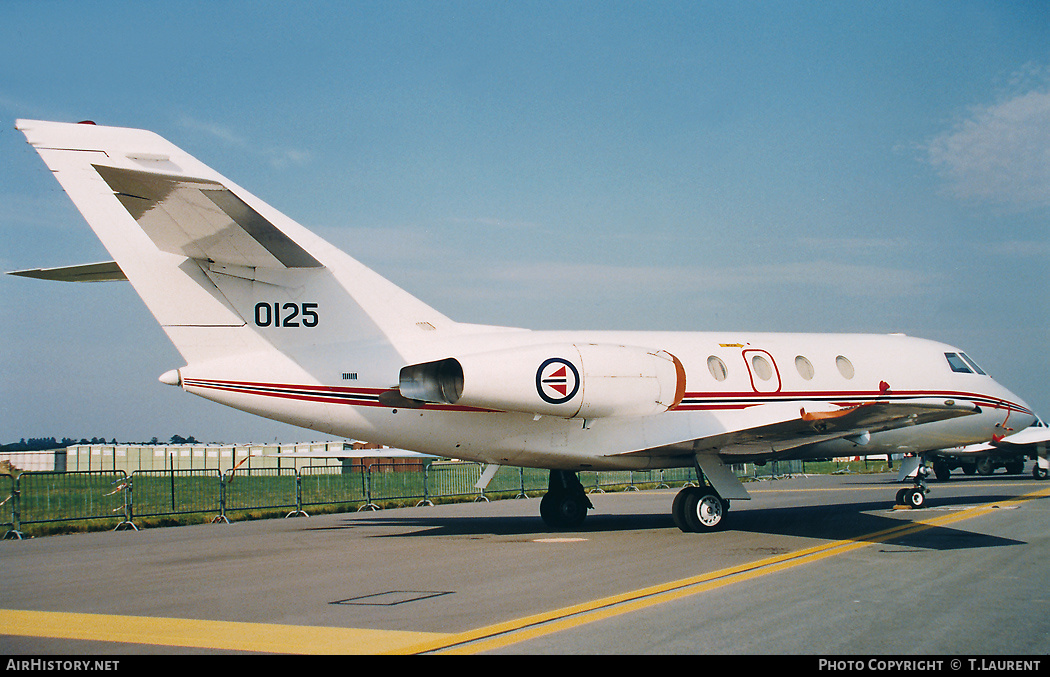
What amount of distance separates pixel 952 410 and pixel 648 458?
464cm

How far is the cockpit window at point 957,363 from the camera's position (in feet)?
57.7

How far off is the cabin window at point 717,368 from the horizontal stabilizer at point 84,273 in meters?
9.14

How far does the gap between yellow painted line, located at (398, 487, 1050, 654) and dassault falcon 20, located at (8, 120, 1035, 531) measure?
2.16 metres

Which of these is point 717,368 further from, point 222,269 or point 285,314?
point 222,269

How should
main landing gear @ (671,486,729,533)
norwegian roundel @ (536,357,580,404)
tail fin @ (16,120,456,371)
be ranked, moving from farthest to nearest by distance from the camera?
1. main landing gear @ (671,486,729,533)
2. norwegian roundel @ (536,357,580,404)
3. tail fin @ (16,120,456,371)

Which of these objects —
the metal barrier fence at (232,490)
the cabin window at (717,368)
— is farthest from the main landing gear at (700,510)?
the metal barrier fence at (232,490)

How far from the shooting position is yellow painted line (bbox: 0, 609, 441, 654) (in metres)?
5.89

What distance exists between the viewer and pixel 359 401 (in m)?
12.4

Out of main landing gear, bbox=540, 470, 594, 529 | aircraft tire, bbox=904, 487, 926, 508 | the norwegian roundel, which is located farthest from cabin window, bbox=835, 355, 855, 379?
the norwegian roundel

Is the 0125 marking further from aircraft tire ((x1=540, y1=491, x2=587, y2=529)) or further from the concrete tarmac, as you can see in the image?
aircraft tire ((x1=540, y1=491, x2=587, y2=529))

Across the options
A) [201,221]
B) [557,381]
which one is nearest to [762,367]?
[557,381]

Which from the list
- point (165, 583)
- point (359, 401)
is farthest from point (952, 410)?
point (165, 583)

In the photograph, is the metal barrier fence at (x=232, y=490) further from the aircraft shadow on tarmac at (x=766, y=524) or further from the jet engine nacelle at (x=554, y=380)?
the jet engine nacelle at (x=554, y=380)
